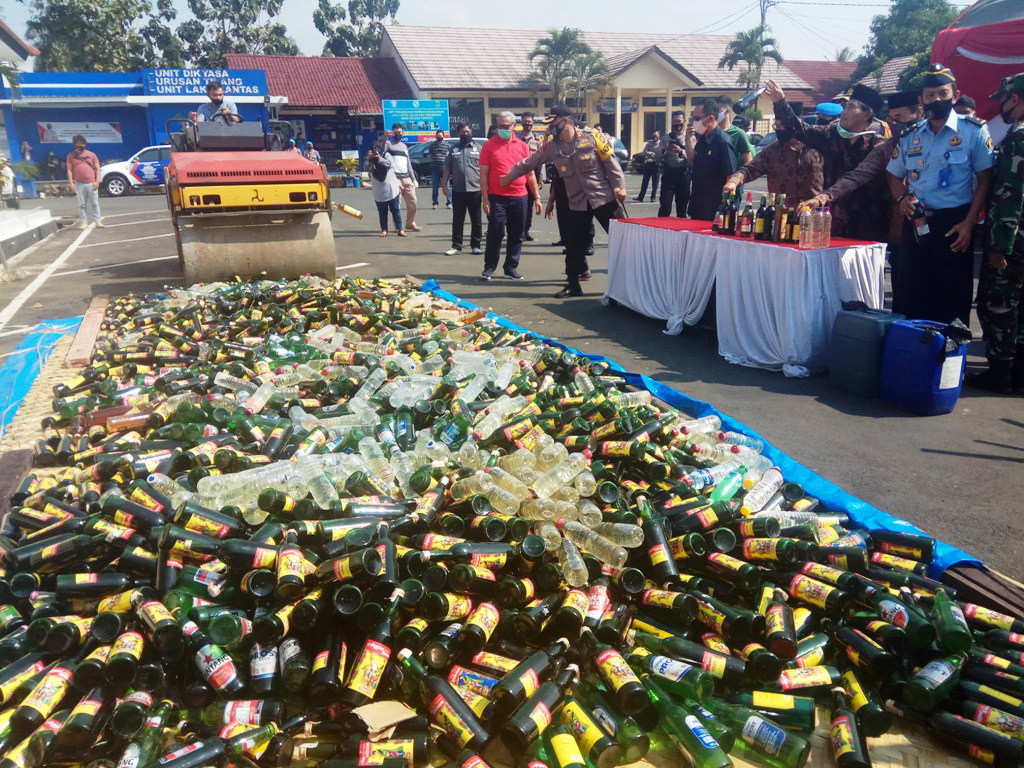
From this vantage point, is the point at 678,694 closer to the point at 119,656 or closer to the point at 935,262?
the point at 119,656

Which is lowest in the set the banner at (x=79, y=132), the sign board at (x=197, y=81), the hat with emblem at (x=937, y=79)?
the hat with emblem at (x=937, y=79)

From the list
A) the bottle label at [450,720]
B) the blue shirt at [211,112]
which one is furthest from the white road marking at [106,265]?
the bottle label at [450,720]

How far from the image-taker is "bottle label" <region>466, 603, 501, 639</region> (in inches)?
117

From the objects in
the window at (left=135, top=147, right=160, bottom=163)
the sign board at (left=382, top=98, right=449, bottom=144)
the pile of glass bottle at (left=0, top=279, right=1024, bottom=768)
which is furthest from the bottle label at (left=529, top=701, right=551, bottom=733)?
the sign board at (left=382, top=98, right=449, bottom=144)

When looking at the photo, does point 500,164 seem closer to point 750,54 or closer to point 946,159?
point 946,159

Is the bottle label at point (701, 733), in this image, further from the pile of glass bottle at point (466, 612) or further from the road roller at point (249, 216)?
the road roller at point (249, 216)

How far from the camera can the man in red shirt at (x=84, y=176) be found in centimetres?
1844

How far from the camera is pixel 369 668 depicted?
9.07 feet

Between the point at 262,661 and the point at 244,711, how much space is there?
0.18 meters

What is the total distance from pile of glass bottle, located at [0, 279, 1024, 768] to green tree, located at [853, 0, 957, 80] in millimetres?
57569

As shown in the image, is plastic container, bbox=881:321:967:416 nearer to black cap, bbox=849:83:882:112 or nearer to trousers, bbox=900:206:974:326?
trousers, bbox=900:206:974:326

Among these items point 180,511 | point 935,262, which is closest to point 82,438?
point 180,511

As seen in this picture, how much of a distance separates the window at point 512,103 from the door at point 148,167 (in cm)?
1939

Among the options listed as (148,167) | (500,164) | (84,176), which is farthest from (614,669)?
(148,167)
